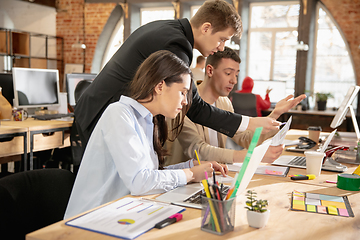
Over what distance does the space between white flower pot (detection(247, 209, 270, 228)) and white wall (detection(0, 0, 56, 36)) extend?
8.06 metres

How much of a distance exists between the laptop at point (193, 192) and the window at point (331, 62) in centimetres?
607

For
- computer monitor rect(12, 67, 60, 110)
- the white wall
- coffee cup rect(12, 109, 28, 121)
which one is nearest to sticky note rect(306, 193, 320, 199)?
coffee cup rect(12, 109, 28, 121)

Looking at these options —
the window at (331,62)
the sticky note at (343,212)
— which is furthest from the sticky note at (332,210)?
the window at (331,62)

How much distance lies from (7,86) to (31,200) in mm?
2987

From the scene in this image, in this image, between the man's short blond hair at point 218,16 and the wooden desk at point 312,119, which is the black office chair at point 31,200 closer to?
the man's short blond hair at point 218,16

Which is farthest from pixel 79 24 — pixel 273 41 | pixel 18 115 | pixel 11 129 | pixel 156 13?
pixel 11 129

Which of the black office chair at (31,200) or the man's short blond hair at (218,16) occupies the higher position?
the man's short blond hair at (218,16)

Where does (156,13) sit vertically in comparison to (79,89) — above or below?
above

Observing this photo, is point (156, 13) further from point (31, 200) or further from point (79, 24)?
point (31, 200)

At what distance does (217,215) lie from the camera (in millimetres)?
846

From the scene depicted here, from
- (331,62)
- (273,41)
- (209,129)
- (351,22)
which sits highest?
(351,22)

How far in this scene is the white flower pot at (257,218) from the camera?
89cm

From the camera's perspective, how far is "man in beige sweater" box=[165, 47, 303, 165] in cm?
189

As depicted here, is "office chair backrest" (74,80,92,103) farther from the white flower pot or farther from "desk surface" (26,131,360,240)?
the white flower pot
